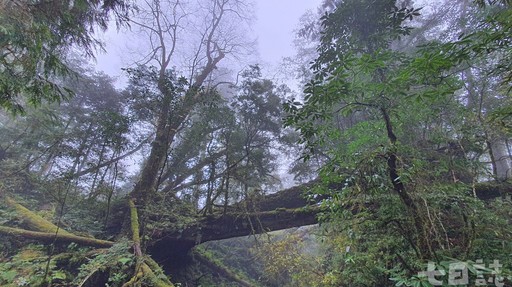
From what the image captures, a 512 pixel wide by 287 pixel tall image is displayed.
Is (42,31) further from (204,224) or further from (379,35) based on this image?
(204,224)

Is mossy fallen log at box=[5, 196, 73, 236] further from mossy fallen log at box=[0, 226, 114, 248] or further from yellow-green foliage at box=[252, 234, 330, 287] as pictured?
yellow-green foliage at box=[252, 234, 330, 287]

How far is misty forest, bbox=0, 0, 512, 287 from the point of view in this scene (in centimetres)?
257

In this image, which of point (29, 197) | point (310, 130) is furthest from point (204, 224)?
point (29, 197)

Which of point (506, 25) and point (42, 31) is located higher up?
point (42, 31)

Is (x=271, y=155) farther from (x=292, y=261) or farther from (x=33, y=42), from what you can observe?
(x=33, y=42)

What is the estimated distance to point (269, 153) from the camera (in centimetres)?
965

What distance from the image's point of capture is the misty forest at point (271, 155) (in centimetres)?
257

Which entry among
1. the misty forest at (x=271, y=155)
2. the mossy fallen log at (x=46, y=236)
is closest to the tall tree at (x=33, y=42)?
the misty forest at (x=271, y=155)

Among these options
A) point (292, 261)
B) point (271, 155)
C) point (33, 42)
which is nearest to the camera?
point (33, 42)

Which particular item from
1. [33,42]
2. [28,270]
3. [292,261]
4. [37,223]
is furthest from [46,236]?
[292,261]

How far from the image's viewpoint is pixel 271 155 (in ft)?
32.5

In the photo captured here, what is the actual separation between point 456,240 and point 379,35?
128 inches

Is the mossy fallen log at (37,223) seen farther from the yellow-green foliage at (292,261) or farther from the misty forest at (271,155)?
the yellow-green foliage at (292,261)

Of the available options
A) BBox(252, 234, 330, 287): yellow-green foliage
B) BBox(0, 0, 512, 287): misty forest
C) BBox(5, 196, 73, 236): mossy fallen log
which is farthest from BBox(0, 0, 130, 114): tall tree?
BBox(252, 234, 330, 287): yellow-green foliage
